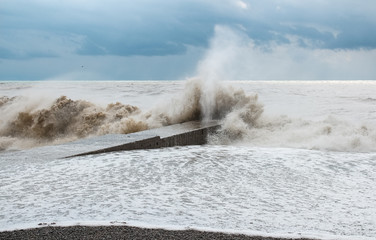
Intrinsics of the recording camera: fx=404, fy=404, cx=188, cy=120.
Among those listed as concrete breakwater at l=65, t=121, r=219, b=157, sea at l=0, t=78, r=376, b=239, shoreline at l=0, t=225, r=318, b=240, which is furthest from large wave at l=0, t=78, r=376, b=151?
shoreline at l=0, t=225, r=318, b=240

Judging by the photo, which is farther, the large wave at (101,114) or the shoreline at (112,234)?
the large wave at (101,114)

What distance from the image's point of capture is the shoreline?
2.59 metres

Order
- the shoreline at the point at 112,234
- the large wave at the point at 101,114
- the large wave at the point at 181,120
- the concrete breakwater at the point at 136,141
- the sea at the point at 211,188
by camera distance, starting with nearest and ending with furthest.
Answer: the shoreline at the point at 112,234 → the sea at the point at 211,188 → the concrete breakwater at the point at 136,141 → the large wave at the point at 181,120 → the large wave at the point at 101,114

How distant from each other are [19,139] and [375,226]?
860 centimetres

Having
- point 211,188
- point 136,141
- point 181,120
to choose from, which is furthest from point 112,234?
point 181,120

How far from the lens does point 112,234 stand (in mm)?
2633

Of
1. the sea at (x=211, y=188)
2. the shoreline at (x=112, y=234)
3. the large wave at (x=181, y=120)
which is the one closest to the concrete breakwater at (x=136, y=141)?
the sea at (x=211, y=188)

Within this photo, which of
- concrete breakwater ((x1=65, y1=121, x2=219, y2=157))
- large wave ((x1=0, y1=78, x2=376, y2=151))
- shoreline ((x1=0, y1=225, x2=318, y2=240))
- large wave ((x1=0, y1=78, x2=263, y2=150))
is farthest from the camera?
large wave ((x1=0, y1=78, x2=263, y2=150))

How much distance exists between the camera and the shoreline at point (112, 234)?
A: 2.59m

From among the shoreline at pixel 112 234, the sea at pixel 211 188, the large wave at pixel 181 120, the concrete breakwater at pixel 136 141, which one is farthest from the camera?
the large wave at pixel 181 120

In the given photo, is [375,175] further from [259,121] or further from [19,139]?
[19,139]

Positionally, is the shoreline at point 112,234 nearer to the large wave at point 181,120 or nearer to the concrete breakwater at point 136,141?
the concrete breakwater at point 136,141

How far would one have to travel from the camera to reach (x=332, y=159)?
19.1 feet

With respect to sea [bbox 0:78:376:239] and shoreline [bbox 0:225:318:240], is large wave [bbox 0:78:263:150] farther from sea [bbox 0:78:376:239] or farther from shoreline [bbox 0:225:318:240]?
shoreline [bbox 0:225:318:240]
